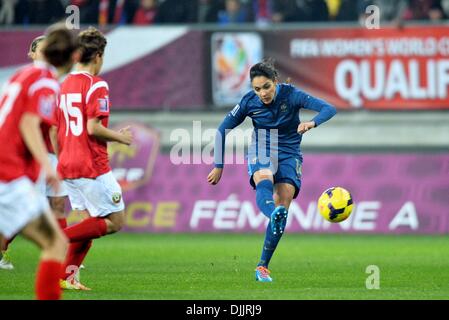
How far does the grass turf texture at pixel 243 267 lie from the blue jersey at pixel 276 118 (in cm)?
143

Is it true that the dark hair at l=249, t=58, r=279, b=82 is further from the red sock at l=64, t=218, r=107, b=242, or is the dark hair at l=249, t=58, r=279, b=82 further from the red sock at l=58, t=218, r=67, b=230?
the red sock at l=58, t=218, r=67, b=230

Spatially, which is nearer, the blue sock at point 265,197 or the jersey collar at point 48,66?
the jersey collar at point 48,66

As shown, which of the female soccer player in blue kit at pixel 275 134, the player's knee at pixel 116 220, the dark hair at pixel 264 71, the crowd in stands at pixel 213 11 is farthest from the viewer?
the crowd in stands at pixel 213 11

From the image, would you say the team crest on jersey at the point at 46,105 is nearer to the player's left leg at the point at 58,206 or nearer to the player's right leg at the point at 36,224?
the player's right leg at the point at 36,224

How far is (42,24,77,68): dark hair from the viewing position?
25.7 ft

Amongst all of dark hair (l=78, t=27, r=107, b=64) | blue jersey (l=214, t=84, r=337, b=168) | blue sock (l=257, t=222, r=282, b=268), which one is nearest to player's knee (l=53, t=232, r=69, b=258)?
dark hair (l=78, t=27, r=107, b=64)

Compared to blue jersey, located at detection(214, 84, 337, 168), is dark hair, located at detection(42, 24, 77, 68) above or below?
above

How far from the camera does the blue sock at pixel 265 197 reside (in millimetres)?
11023

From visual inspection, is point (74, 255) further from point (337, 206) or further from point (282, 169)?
point (337, 206)

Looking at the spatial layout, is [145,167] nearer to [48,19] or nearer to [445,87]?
[48,19]

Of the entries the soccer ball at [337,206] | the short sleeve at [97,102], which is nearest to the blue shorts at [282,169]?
the soccer ball at [337,206]

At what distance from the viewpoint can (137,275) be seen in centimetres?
1206

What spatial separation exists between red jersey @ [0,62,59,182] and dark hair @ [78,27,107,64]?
235 centimetres
